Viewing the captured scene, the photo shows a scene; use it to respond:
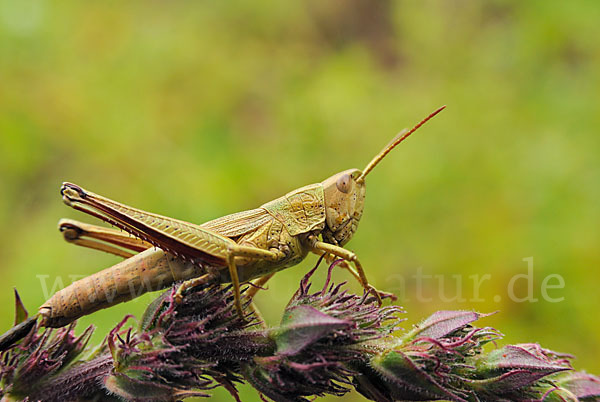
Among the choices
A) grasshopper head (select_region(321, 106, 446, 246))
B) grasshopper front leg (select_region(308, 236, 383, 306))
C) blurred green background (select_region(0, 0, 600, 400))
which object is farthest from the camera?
blurred green background (select_region(0, 0, 600, 400))

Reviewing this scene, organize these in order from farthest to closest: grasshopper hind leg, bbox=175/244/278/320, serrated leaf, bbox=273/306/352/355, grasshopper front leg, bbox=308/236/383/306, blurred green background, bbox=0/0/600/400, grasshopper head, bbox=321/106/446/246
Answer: blurred green background, bbox=0/0/600/400 < grasshopper head, bbox=321/106/446/246 < grasshopper front leg, bbox=308/236/383/306 < grasshopper hind leg, bbox=175/244/278/320 < serrated leaf, bbox=273/306/352/355


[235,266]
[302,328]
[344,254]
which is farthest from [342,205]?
[302,328]

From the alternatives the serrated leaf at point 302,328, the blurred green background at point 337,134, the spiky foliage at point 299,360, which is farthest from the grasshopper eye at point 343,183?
the blurred green background at point 337,134

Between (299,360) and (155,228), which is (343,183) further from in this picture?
(299,360)

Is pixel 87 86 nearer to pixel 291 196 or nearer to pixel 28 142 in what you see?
pixel 28 142

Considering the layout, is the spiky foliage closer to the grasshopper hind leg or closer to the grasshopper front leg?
the grasshopper hind leg

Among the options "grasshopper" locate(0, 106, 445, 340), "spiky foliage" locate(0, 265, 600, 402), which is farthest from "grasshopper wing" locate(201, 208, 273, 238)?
"spiky foliage" locate(0, 265, 600, 402)

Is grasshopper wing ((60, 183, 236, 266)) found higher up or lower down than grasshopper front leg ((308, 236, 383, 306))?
higher up

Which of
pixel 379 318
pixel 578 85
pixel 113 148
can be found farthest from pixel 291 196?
pixel 578 85
